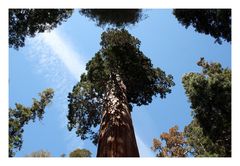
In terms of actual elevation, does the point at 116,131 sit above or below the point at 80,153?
above

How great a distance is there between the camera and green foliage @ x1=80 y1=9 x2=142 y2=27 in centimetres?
1092

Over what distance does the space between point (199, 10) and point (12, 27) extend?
6.61 m

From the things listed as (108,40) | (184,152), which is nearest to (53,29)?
(108,40)

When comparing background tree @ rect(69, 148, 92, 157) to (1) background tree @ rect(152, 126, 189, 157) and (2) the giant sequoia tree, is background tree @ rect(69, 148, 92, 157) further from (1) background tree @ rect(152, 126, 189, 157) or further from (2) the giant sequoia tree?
(1) background tree @ rect(152, 126, 189, 157)

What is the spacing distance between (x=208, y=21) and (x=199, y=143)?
6.97 metres

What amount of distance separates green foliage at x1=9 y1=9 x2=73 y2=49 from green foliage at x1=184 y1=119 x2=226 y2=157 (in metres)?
7.92

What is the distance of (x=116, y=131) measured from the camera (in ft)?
28.0

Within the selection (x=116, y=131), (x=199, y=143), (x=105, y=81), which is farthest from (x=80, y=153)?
Result: (x=199, y=143)

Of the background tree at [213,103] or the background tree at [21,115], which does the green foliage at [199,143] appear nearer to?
the background tree at [213,103]

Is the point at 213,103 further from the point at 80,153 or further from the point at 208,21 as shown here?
the point at 80,153

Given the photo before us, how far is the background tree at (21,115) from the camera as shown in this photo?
48.5ft

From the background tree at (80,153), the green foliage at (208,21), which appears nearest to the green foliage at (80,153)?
the background tree at (80,153)

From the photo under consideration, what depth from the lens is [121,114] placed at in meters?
9.76
